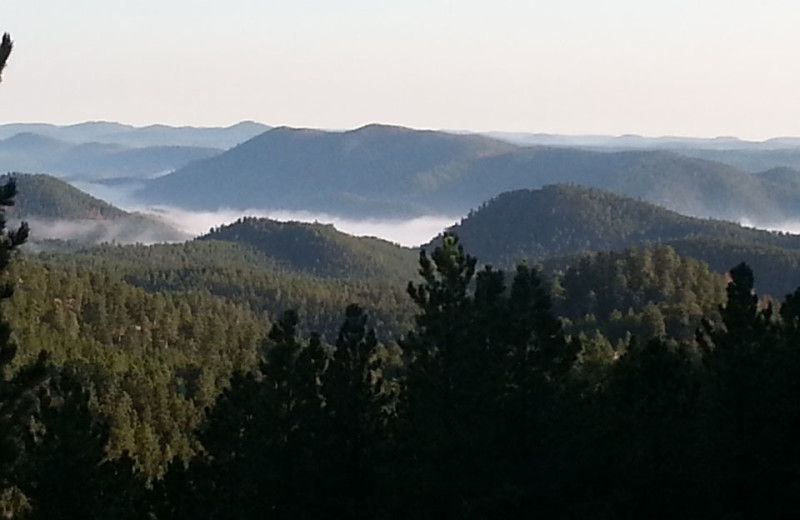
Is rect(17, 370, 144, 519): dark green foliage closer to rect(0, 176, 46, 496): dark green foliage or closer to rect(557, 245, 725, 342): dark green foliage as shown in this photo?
rect(0, 176, 46, 496): dark green foliage

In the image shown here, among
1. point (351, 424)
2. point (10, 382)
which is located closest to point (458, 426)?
point (351, 424)

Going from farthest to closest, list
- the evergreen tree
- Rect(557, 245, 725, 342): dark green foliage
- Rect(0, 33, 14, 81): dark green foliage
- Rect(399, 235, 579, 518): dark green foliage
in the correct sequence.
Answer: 1. Rect(557, 245, 725, 342): dark green foliage
2. the evergreen tree
3. Rect(399, 235, 579, 518): dark green foliage
4. Rect(0, 33, 14, 81): dark green foliage

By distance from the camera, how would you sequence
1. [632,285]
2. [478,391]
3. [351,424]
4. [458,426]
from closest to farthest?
[458,426], [478,391], [351,424], [632,285]

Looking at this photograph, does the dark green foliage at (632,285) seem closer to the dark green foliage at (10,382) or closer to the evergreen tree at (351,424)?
the evergreen tree at (351,424)

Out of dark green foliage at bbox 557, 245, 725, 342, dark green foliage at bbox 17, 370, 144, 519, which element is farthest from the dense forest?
dark green foliage at bbox 557, 245, 725, 342

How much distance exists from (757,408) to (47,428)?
21841mm

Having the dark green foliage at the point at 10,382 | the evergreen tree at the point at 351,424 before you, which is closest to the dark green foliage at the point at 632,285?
the evergreen tree at the point at 351,424

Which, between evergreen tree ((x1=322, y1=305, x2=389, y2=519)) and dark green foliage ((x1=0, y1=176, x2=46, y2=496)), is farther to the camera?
evergreen tree ((x1=322, y1=305, x2=389, y2=519))

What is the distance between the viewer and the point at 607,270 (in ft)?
554

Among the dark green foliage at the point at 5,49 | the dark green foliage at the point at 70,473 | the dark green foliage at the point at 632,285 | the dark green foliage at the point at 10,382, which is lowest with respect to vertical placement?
the dark green foliage at the point at 632,285

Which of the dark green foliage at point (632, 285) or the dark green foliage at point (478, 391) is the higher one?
the dark green foliage at point (478, 391)

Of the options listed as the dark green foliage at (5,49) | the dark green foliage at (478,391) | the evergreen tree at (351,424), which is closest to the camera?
the dark green foliage at (5,49)

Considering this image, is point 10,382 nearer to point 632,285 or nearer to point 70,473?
point 70,473

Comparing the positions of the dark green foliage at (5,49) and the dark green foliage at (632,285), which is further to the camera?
the dark green foliage at (632,285)
